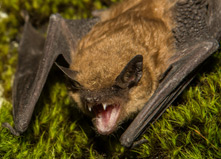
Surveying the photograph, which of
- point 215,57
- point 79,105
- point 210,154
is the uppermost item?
point 79,105

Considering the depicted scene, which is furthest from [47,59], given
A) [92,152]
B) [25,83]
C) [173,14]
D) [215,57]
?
[215,57]

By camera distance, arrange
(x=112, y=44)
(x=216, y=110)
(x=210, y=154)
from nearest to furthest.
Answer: (x=210, y=154)
(x=216, y=110)
(x=112, y=44)

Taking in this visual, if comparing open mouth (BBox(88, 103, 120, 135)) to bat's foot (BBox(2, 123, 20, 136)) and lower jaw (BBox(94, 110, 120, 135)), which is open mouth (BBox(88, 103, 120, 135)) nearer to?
lower jaw (BBox(94, 110, 120, 135))

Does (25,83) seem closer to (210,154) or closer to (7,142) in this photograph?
(7,142)

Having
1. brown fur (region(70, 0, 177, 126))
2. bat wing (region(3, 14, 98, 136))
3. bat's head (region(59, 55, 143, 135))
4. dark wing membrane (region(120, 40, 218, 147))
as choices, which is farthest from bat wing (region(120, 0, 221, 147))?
bat wing (region(3, 14, 98, 136))


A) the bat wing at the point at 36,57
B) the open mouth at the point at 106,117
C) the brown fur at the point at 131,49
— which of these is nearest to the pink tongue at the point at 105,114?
the open mouth at the point at 106,117
